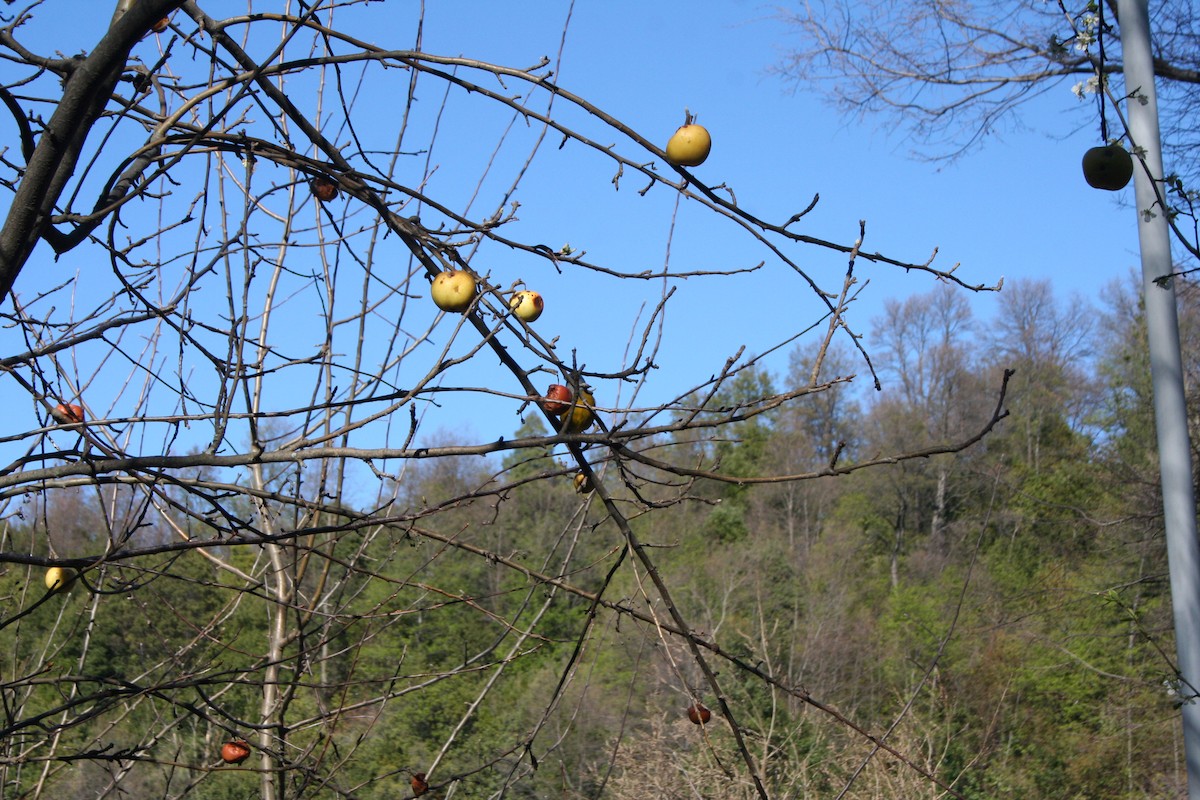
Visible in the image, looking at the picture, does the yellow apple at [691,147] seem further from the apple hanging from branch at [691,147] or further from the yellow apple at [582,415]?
the yellow apple at [582,415]

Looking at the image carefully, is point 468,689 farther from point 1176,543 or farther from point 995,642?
point 1176,543

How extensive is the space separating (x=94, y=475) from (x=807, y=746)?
9.80 metres

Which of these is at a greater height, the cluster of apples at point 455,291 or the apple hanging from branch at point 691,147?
the apple hanging from branch at point 691,147

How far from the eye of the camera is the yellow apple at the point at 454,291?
1.77 m

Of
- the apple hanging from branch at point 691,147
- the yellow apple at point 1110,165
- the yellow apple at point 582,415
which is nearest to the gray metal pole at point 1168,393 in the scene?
the yellow apple at point 1110,165

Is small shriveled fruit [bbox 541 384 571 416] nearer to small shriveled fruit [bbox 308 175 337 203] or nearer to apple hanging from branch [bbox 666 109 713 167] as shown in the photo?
apple hanging from branch [bbox 666 109 713 167]

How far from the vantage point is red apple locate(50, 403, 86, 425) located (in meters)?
1.79

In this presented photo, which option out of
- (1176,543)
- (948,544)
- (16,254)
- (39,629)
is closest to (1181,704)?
(1176,543)

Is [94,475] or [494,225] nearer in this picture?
[94,475]

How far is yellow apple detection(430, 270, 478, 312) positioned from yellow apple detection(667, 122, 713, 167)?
1.26 feet

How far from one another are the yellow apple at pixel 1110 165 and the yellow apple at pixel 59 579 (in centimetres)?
201

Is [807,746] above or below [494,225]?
below

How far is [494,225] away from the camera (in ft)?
6.18

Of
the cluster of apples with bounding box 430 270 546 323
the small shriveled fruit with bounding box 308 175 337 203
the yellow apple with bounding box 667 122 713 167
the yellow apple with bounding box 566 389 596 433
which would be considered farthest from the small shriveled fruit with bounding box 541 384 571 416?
the small shriveled fruit with bounding box 308 175 337 203
